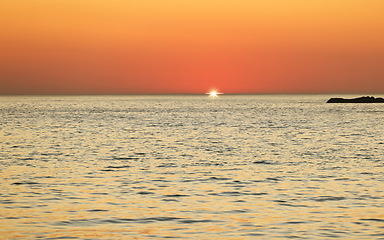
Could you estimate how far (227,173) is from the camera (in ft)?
102

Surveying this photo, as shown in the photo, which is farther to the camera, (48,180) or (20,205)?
(48,180)

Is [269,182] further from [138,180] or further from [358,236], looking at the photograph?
[358,236]

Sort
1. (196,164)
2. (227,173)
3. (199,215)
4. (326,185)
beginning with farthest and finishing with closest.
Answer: (196,164) → (227,173) → (326,185) → (199,215)

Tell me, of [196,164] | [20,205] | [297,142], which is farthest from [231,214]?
[297,142]

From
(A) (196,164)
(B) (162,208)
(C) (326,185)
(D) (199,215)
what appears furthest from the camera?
(A) (196,164)

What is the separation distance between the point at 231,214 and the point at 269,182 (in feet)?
26.0

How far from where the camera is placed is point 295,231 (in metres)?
17.6

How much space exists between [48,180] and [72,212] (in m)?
8.36

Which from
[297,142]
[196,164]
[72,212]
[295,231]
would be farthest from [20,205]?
[297,142]

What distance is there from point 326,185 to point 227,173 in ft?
20.2

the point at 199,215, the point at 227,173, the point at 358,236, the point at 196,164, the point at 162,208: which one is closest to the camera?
the point at 358,236

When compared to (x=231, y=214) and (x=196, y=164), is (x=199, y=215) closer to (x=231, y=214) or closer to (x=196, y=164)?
(x=231, y=214)

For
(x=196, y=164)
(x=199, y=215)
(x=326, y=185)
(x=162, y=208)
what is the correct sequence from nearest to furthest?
1. (x=199, y=215)
2. (x=162, y=208)
3. (x=326, y=185)
4. (x=196, y=164)

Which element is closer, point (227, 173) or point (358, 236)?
point (358, 236)
